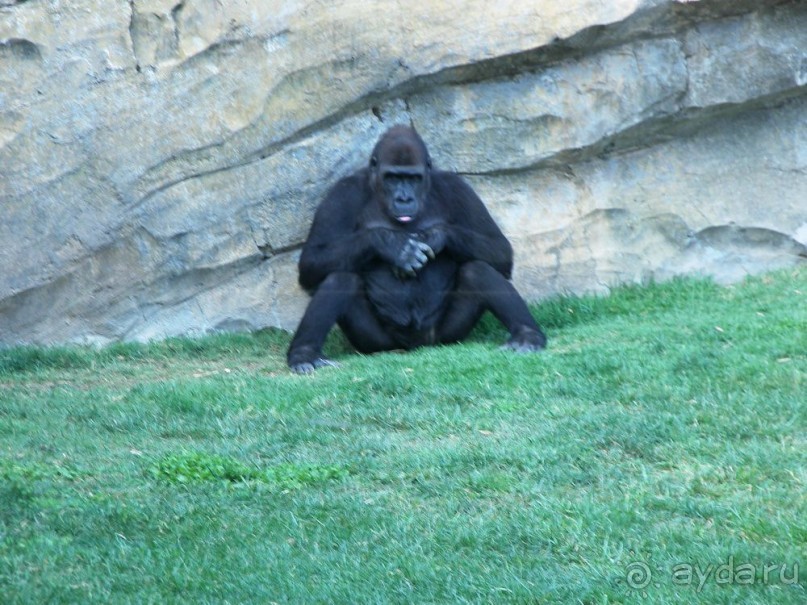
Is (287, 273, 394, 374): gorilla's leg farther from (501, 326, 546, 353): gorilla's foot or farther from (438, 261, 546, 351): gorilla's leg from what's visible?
(501, 326, 546, 353): gorilla's foot

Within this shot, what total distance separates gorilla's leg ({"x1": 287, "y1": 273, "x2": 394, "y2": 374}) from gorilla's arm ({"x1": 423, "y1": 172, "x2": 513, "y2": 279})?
0.56m

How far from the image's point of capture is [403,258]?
7.25 metres

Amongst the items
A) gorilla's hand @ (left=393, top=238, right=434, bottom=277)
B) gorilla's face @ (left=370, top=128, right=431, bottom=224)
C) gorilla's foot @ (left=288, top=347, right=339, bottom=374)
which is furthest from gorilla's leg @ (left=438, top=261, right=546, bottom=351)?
gorilla's foot @ (left=288, top=347, right=339, bottom=374)

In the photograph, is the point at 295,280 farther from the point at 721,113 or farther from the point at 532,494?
the point at 532,494

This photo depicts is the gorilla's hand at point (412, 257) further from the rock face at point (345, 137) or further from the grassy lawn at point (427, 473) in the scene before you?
the rock face at point (345, 137)

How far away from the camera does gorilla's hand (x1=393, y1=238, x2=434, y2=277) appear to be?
7.25 meters

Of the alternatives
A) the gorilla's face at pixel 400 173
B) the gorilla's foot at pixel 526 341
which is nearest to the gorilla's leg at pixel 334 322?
the gorilla's face at pixel 400 173

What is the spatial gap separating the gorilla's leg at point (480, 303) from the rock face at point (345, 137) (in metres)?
0.73

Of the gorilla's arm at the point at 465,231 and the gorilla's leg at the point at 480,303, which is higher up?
the gorilla's arm at the point at 465,231

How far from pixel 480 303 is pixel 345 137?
1.39 metres

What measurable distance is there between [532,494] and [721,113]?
14.7 feet

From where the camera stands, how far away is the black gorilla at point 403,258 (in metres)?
7.27

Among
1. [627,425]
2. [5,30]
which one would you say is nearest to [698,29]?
[627,425]

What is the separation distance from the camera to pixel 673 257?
8.18 metres
